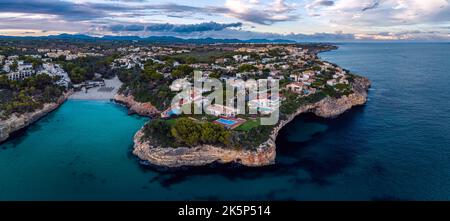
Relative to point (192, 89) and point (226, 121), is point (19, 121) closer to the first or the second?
point (192, 89)

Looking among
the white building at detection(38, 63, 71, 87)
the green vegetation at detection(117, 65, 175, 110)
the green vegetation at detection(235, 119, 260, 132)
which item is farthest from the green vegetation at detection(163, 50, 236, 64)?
the green vegetation at detection(235, 119, 260, 132)

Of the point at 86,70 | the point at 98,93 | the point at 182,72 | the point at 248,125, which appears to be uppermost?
the point at 182,72

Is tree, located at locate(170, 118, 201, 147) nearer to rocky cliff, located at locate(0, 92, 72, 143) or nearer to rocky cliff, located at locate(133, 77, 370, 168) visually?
rocky cliff, located at locate(133, 77, 370, 168)

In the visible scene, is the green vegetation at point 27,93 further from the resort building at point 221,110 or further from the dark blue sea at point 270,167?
the resort building at point 221,110

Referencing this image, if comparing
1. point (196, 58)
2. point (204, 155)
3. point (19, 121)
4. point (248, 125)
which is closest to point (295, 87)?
point (248, 125)

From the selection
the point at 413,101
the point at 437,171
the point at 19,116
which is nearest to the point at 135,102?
the point at 19,116
